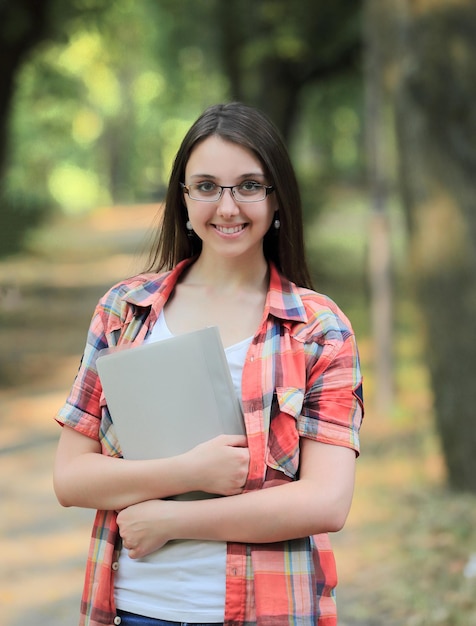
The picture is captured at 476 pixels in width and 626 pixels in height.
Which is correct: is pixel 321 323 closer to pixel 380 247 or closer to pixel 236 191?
pixel 236 191

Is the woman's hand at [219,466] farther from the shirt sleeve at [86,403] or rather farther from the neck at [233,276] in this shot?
the neck at [233,276]

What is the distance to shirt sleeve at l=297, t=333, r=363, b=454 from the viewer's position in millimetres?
1696

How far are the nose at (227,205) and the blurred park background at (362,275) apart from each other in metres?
0.74

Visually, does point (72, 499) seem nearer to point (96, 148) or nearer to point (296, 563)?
point (296, 563)

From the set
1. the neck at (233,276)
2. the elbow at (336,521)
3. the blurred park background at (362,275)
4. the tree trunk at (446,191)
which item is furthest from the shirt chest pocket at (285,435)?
the tree trunk at (446,191)

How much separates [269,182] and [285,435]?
1.55 ft

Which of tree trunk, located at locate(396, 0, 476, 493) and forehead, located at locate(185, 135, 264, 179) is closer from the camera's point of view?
forehead, located at locate(185, 135, 264, 179)

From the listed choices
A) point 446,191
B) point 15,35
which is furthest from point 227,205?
point 15,35

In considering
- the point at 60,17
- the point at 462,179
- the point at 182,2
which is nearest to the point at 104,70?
the point at 182,2

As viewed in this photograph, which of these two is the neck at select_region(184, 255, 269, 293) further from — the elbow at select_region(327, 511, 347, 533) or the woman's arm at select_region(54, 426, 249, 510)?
the elbow at select_region(327, 511, 347, 533)

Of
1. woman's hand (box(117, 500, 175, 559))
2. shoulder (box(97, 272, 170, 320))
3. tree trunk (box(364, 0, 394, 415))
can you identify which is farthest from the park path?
tree trunk (box(364, 0, 394, 415))

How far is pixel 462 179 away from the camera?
536 centimetres

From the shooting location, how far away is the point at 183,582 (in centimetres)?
168

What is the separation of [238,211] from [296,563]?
64 cm
